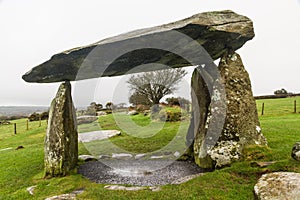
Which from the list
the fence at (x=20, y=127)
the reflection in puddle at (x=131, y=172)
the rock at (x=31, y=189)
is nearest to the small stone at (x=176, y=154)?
the reflection in puddle at (x=131, y=172)

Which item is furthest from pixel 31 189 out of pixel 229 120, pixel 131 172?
pixel 229 120

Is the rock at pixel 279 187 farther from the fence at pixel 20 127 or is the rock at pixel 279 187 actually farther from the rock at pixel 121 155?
the fence at pixel 20 127

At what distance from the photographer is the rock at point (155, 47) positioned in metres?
6.27

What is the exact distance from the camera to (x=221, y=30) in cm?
645

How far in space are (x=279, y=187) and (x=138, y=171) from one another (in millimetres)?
4553

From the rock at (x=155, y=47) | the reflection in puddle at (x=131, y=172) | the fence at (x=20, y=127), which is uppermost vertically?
the rock at (x=155, y=47)

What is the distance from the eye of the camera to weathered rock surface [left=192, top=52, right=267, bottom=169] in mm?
6812

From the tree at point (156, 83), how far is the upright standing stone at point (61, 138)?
861 inches

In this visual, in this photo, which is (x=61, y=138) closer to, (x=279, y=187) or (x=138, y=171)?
(x=138, y=171)

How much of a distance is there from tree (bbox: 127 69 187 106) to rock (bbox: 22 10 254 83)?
71.0 feet

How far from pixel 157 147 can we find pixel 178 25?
Result: 21.5 feet

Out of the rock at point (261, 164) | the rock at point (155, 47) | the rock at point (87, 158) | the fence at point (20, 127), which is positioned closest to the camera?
the rock at point (261, 164)

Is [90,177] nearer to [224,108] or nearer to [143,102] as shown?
[224,108]

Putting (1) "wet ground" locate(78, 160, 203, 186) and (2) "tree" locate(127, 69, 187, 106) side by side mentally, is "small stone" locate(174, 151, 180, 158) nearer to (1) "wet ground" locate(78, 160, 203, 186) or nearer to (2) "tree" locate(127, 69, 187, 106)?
(1) "wet ground" locate(78, 160, 203, 186)
